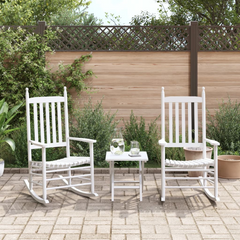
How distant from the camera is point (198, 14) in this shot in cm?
1312

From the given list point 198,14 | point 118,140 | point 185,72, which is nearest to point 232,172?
point 118,140

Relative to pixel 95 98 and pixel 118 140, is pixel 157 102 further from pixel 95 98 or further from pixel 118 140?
pixel 118 140

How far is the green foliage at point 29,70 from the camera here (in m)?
6.06

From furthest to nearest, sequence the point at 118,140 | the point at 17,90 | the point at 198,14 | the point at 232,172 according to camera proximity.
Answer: the point at 198,14 → the point at 17,90 → the point at 232,172 → the point at 118,140

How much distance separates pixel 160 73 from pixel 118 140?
2.48 meters

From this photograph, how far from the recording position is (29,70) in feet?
20.3

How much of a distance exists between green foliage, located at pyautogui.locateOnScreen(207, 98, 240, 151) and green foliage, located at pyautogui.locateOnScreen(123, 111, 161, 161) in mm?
879

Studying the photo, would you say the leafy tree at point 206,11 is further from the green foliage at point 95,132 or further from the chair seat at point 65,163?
the chair seat at point 65,163

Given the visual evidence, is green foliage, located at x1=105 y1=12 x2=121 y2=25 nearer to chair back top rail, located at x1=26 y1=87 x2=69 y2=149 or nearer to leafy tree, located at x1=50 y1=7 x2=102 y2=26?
leafy tree, located at x1=50 y1=7 x2=102 y2=26

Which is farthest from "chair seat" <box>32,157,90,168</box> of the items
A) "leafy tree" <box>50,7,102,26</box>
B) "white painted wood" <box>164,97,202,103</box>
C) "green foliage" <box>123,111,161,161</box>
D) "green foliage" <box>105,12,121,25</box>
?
"green foliage" <box>105,12,121,25</box>

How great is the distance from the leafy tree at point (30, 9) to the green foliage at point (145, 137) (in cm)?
629

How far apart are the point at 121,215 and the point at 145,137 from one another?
7.28 ft

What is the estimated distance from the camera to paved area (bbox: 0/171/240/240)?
3068 millimetres

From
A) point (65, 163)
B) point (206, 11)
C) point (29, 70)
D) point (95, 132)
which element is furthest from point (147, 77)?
point (206, 11)
